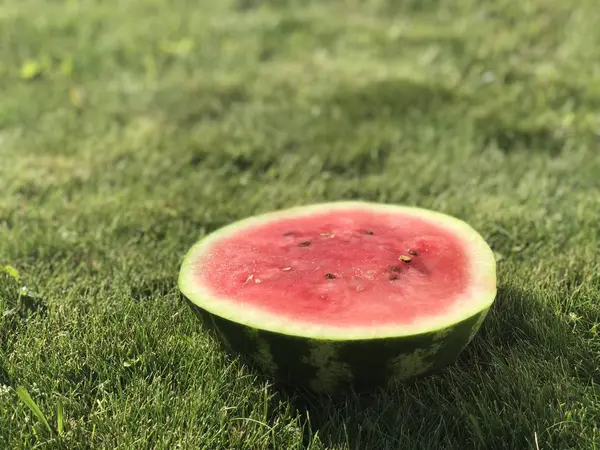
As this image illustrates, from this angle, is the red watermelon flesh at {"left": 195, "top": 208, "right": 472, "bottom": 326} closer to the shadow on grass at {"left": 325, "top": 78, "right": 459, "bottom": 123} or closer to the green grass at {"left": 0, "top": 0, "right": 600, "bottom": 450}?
the green grass at {"left": 0, "top": 0, "right": 600, "bottom": 450}

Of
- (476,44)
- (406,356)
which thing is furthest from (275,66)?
(406,356)

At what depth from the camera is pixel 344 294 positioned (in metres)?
1.89

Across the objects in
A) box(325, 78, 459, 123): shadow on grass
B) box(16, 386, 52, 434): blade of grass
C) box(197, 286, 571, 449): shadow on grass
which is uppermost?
box(16, 386, 52, 434): blade of grass

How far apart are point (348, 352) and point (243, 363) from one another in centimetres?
40

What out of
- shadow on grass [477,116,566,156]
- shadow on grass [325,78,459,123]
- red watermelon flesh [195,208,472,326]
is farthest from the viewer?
shadow on grass [325,78,459,123]

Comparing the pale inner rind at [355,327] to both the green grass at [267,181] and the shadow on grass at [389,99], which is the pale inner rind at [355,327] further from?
the shadow on grass at [389,99]

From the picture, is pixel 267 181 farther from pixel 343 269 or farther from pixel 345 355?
pixel 345 355

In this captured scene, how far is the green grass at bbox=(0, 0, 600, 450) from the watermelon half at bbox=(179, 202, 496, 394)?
5.6 inches

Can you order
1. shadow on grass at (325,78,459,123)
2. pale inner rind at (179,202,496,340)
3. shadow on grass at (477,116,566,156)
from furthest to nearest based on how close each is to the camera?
shadow on grass at (325,78,459,123)
shadow on grass at (477,116,566,156)
pale inner rind at (179,202,496,340)

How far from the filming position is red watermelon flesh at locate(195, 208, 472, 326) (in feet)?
6.06

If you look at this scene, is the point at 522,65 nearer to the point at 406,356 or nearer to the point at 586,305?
the point at 586,305

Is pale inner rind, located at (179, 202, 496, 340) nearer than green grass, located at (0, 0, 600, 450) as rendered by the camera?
→ Yes

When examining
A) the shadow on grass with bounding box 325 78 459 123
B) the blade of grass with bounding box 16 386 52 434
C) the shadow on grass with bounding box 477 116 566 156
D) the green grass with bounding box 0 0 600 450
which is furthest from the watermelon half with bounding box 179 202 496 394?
the shadow on grass with bounding box 325 78 459 123

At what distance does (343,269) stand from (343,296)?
12 cm
